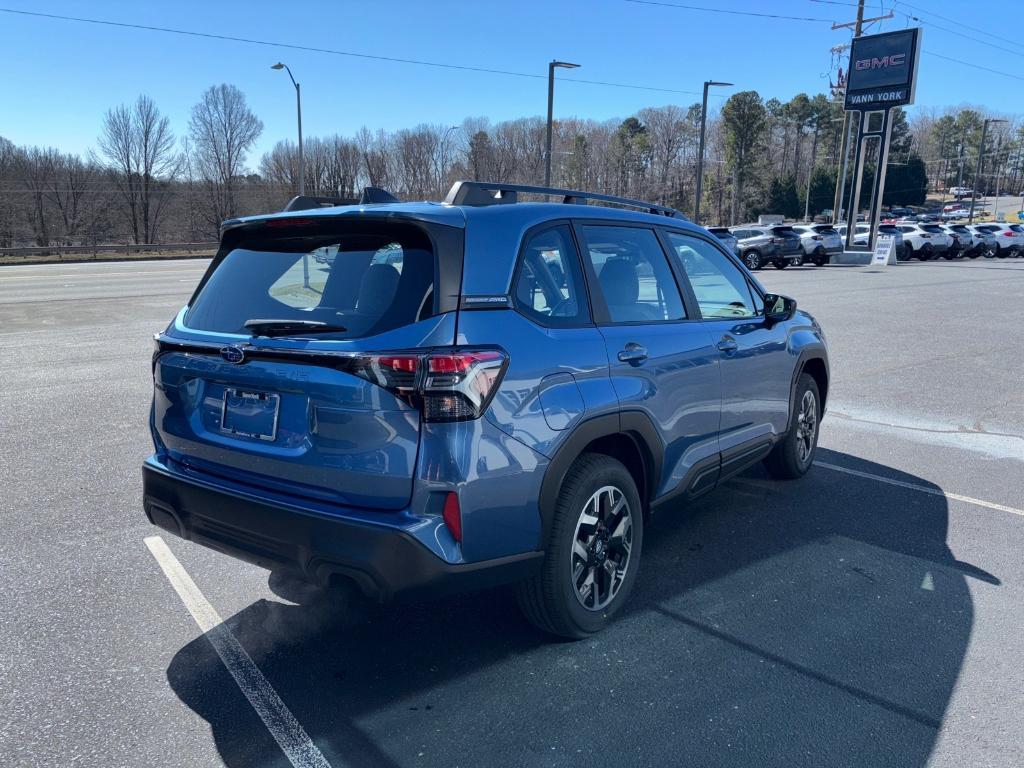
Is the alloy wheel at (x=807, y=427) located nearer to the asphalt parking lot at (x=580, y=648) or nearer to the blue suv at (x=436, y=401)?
the asphalt parking lot at (x=580, y=648)

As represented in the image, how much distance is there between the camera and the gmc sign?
35.3 meters

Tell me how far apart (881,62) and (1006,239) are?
15128 millimetres

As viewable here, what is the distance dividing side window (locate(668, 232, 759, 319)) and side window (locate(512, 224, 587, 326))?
1.01m

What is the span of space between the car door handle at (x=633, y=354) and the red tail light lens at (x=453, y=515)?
1.05m

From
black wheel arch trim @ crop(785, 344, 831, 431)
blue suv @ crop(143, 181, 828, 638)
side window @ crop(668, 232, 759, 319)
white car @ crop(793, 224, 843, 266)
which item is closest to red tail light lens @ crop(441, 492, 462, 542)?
blue suv @ crop(143, 181, 828, 638)

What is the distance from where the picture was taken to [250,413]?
2.98 m

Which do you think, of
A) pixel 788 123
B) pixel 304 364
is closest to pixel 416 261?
pixel 304 364

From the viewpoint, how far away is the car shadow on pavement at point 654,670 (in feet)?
8.73

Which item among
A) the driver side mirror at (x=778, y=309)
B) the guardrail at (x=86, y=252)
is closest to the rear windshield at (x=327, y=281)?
the driver side mirror at (x=778, y=309)

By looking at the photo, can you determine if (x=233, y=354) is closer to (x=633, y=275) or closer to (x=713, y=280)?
(x=633, y=275)

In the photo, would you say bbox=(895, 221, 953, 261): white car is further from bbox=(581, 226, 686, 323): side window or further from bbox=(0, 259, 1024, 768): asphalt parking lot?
bbox=(581, 226, 686, 323): side window

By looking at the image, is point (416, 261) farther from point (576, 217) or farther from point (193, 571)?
point (193, 571)

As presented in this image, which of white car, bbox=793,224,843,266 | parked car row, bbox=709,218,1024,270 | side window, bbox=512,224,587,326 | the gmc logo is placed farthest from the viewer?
the gmc logo

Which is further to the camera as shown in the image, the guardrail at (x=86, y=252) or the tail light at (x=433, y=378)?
the guardrail at (x=86, y=252)
